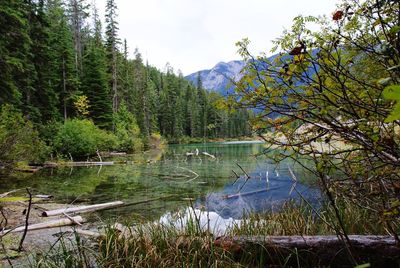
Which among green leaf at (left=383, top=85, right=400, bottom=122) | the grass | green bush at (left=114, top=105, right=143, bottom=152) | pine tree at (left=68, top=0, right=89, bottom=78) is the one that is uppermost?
pine tree at (left=68, top=0, right=89, bottom=78)

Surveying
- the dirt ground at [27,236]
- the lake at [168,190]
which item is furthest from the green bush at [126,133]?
the dirt ground at [27,236]

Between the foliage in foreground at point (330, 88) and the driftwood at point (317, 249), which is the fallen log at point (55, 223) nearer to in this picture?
the driftwood at point (317, 249)

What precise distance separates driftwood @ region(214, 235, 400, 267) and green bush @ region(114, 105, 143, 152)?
3378cm

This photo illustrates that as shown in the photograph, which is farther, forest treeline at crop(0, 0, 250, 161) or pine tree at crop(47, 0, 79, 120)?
pine tree at crop(47, 0, 79, 120)

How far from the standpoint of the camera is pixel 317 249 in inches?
166

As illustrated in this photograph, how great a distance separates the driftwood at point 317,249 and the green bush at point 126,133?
33.8 meters

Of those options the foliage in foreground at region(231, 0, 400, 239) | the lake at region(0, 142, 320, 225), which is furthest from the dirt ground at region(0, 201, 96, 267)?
the foliage in foreground at region(231, 0, 400, 239)

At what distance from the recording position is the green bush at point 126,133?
3947cm

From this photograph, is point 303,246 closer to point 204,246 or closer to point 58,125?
point 204,246

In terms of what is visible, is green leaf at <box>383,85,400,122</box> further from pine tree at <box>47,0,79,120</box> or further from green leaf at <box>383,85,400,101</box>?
pine tree at <box>47,0,79,120</box>

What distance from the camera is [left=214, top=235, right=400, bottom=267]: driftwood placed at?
383 cm

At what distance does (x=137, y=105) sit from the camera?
2395 inches

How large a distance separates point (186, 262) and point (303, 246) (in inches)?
61.6

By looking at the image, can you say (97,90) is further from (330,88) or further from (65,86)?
(330,88)
